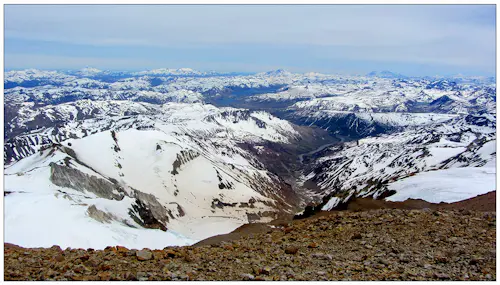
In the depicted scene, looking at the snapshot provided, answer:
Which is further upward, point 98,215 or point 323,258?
point 323,258

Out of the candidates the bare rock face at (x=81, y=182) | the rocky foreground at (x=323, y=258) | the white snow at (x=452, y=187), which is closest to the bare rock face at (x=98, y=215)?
the rocky foreground at (x=323, y=258)

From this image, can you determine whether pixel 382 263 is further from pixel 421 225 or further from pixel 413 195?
pixel 413 195

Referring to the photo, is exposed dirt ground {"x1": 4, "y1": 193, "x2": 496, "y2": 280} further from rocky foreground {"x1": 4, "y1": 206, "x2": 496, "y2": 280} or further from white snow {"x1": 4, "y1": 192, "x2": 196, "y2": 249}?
white snow {"x1": 4, "y1": 192, "x2": 196, "y2": 249}

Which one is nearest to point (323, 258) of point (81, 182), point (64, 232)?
point (64, 232)

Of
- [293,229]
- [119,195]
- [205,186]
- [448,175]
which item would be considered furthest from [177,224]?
[293,229]

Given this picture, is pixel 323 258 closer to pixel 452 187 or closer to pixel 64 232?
pixel 452 187
